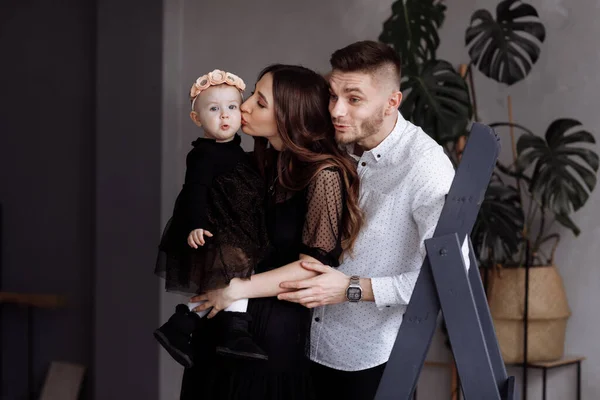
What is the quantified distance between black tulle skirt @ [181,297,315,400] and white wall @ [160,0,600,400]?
2.11 m

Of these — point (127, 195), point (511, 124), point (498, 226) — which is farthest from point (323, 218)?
point (127, 195)

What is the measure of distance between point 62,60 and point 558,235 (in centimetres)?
315

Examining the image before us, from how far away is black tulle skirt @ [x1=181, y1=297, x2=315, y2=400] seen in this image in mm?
2033

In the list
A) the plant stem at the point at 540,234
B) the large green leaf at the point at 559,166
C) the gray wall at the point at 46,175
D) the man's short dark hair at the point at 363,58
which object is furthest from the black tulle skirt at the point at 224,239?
the gray wall at the point at 46,175

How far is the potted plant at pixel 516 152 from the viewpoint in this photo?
11.5 feet

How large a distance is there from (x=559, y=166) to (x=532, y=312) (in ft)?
2.08

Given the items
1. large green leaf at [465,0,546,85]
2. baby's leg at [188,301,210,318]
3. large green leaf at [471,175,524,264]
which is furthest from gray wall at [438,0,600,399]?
baby's leg at [188,301,210,318]

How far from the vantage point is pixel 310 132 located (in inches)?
81.7

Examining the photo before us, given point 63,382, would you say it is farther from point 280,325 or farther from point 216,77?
point 216,77

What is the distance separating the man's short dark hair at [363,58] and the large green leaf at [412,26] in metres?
1.61

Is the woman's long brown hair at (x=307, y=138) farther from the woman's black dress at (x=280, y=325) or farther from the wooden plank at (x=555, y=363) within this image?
the wooden plank at (x=555, y=363)

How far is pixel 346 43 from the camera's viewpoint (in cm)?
434

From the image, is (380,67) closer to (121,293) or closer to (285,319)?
(285,319)

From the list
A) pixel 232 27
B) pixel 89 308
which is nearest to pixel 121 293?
pixel 89 308
